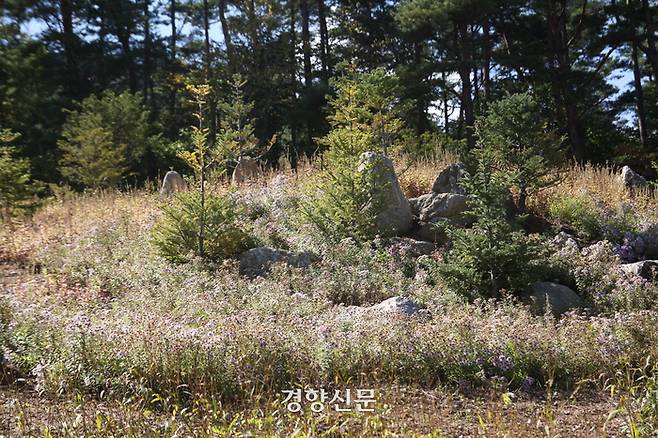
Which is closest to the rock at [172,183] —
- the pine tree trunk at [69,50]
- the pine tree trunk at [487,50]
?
the pine tree trunk at [487,50]

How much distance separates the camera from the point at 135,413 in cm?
295

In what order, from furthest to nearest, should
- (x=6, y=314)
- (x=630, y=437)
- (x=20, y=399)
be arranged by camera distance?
(x=6, y=314)
(x=20, y=399)
(x=630, y=437)

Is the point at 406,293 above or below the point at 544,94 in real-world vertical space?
below

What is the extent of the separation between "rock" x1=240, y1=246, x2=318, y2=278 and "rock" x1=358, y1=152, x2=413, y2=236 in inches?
56.3

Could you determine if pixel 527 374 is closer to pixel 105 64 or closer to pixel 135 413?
pixel 135 413

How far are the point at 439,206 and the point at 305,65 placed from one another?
13.6 metres

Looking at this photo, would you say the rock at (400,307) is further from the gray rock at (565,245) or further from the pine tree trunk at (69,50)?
the pine tree trunk at (69,50)

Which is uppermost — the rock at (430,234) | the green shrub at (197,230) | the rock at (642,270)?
the green shrub at (197,230)

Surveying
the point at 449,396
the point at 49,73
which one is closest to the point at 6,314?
the point at 449,396

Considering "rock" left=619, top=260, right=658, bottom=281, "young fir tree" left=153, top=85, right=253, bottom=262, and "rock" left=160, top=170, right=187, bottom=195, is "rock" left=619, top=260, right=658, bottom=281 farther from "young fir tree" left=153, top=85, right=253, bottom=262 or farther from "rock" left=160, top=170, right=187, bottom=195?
"rock" left=160, top=170, right=187, bottom=195

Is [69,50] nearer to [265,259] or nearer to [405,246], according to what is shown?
[265,259]

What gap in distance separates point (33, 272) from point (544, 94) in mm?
16784

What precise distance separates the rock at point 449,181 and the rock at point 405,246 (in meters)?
1.23

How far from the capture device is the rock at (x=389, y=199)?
291 inches
